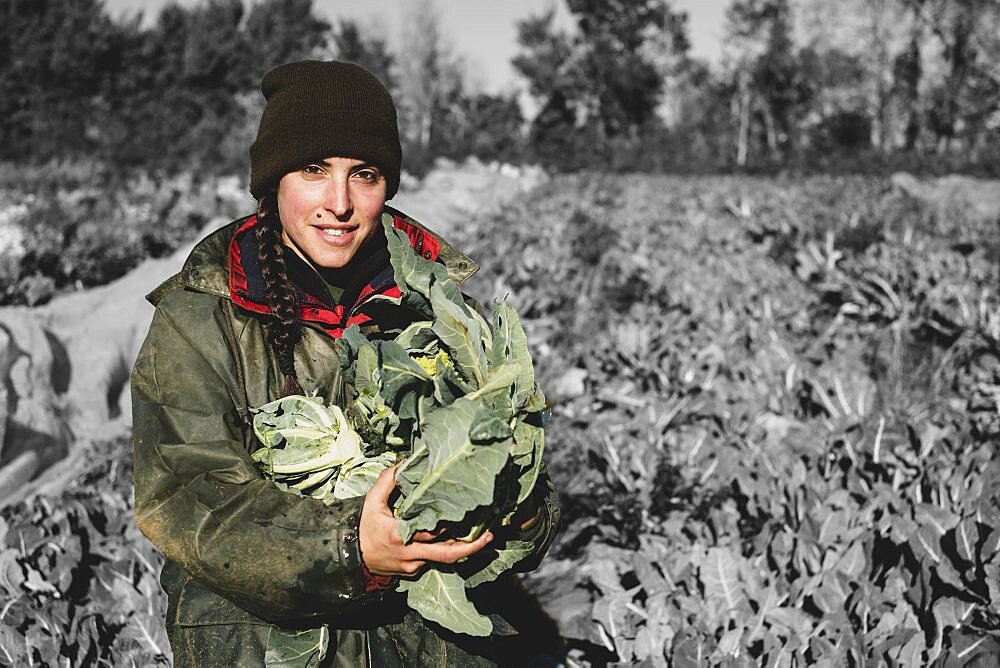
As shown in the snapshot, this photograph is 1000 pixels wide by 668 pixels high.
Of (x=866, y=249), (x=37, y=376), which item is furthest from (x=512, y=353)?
(x=866, y=249)

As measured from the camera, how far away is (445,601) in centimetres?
168

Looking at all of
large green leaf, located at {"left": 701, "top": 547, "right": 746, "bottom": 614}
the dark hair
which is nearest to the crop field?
large green leaf, located at {"left": 701, "top": 547, "right": 746, "bottom": 614}

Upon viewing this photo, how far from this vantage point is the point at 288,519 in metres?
1.67

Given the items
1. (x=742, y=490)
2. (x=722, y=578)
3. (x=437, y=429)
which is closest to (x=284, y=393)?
(x=437, y=429)

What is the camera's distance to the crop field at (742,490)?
2898 mm

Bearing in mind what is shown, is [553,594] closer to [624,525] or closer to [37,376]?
[624,525]

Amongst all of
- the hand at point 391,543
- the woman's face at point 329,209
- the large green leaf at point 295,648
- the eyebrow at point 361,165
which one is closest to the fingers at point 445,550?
the hand at point 391,543

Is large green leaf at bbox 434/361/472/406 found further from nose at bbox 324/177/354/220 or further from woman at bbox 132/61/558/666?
nose at bbox 324/177/354/220

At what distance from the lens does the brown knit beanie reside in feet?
6.63

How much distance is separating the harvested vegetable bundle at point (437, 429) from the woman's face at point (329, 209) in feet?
0.93

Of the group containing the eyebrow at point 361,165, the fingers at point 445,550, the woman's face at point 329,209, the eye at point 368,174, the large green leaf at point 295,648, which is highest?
the eyebrow at point 361,165

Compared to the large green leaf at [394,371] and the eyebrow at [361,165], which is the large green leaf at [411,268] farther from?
the eyebrow at [361,165]

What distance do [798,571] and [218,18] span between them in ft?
156

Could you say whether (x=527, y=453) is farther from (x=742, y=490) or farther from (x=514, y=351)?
(x=742, y=490)
